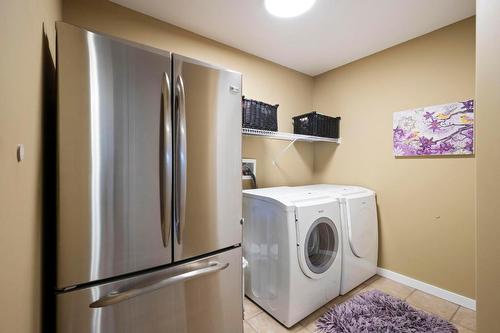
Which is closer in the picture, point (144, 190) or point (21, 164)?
point (21, 164)

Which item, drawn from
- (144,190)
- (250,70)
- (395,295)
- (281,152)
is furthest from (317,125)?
(144,190)

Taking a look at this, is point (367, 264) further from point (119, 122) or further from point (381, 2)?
point (119, 122)

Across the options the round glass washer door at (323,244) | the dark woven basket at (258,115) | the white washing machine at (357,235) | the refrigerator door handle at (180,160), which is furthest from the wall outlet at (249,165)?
the refrigerator door handle at (180,160)

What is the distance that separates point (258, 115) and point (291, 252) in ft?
4.16

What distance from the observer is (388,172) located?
237 centimetres

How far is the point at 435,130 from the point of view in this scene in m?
2.04

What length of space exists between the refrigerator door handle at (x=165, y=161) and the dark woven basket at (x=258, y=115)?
3.24ft

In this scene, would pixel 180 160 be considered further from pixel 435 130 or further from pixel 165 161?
pixel 435 130

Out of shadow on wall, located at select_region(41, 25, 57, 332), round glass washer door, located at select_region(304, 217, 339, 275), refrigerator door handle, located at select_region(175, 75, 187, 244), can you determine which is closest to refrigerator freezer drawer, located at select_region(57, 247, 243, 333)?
shadow on wall, located at select_region(41, 25, 57, 332)

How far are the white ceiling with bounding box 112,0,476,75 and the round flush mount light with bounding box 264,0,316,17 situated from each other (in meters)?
0.06

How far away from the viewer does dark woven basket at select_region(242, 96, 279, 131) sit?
6.71 ft

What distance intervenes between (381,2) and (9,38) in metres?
2.23

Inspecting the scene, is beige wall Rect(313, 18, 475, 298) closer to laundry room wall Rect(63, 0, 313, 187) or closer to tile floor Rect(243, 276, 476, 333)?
tile floor Rect(243, 276, 476, 333)

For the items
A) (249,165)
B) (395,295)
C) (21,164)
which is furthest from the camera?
(249,165)
